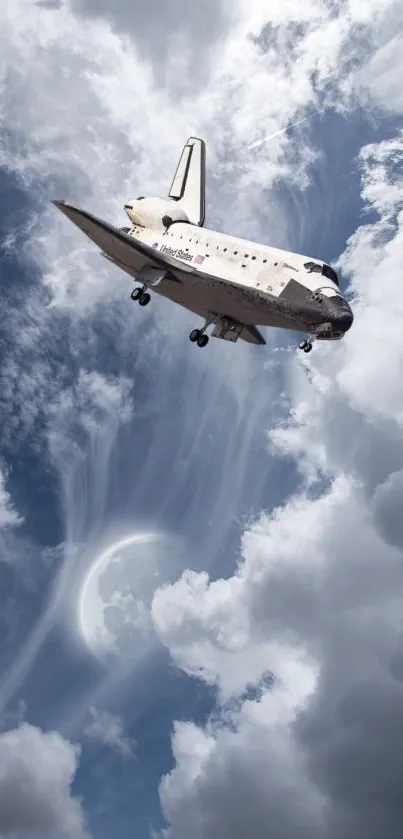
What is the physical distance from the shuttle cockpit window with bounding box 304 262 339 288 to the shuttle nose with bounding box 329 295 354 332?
3175 mm

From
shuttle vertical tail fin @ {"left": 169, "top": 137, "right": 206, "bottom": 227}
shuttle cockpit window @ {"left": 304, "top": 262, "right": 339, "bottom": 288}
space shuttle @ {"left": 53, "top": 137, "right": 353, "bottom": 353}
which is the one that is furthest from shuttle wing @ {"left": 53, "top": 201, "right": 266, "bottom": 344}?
shuttle vertical tail fin @ {"left": 169, "top": 137, "right": 206, "bottom": 227}

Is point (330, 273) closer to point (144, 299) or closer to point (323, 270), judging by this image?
point (323, 270)

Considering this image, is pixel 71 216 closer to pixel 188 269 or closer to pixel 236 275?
pixel 188 269

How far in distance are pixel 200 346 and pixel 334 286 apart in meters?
15.9

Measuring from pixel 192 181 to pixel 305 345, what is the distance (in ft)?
109

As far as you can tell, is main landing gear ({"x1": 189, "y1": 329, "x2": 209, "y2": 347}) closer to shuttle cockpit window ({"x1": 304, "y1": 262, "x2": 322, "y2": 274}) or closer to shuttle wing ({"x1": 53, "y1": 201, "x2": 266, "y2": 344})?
shuttle wing ({"x1": 53, "y1": 201, "x2": 266, "y2": 344})

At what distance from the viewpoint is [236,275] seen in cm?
6203

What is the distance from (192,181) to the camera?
8356 centimetres

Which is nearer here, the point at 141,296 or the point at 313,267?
the point at 313,267

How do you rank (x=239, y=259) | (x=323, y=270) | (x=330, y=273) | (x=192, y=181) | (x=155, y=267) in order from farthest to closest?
(x=192, y=181) < (x=155, y=267) < (x=239, y=259) < (x=330, y=273) < (x=323, y=270)

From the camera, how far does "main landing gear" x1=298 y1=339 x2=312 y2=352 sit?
5812 cm

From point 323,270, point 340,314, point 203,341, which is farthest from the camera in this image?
point 203,341

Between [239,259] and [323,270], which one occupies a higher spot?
[239,259]

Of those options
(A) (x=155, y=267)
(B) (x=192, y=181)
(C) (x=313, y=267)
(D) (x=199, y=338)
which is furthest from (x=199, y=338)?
(B) (x=192, y=181)
